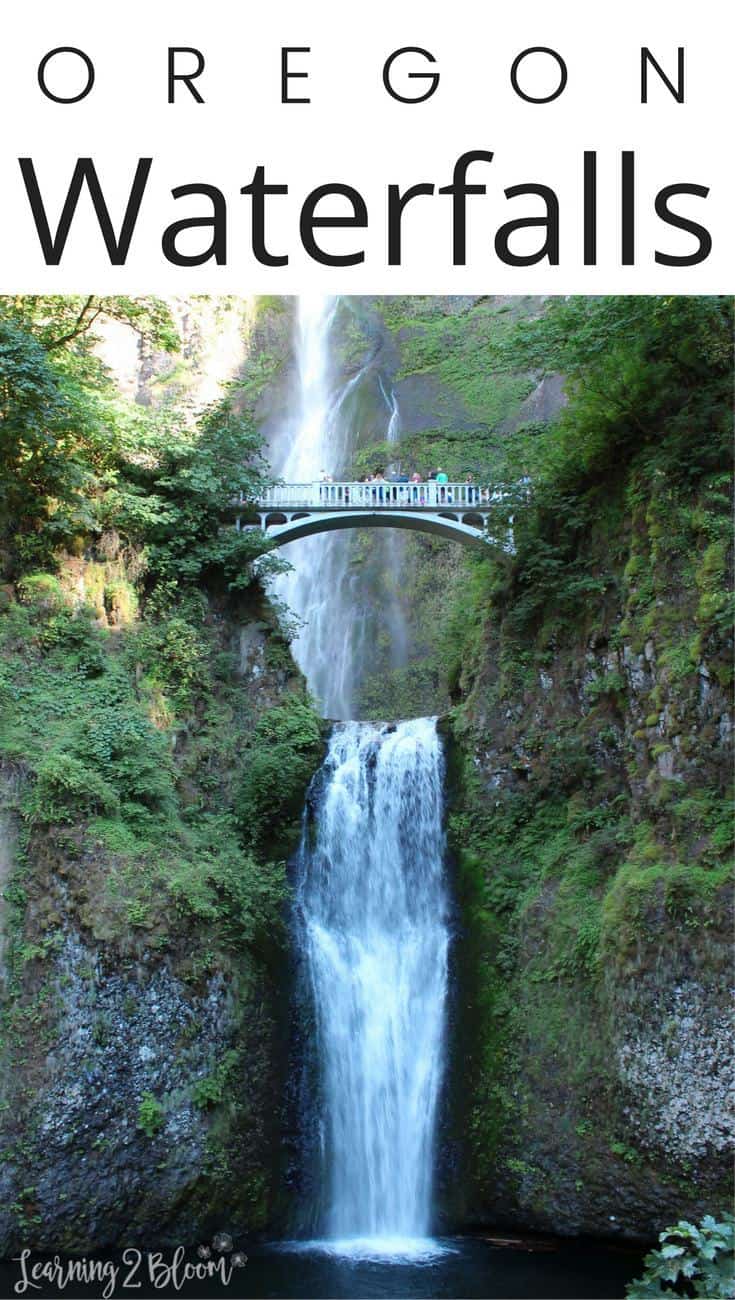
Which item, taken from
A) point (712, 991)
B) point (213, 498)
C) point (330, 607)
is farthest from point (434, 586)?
point (712, 991)

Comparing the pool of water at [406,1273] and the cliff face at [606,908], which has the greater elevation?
the cliff face at [606,908]

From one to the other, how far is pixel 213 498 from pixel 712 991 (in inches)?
466

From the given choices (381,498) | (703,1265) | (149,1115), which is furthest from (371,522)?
(703,1265)

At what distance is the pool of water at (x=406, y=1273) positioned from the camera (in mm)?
10453

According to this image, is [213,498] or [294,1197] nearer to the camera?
[294,1197]

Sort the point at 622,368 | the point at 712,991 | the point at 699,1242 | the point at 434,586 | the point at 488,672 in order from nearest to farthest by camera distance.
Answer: the point at 699,1242 → the point at 712,991 → the point at 622,368 → the point at 488,672 → the point at 434,586

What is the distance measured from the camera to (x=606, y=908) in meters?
12.6

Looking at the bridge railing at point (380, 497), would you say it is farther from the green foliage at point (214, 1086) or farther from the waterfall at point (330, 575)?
the green foliage at point (214, 1086)

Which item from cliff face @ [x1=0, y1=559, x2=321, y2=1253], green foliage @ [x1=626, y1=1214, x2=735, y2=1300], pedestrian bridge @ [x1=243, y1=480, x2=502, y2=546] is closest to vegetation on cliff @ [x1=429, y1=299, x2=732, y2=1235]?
pedestrian bridge @ [x1=243, y1=480, x2=502, y2=546]

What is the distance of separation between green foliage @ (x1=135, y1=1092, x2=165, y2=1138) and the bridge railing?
11.3 metres

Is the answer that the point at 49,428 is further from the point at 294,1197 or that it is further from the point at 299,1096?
the point at 294,1197

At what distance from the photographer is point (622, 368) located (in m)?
14.8

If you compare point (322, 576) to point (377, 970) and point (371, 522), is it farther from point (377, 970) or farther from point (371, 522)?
point (377, 970)

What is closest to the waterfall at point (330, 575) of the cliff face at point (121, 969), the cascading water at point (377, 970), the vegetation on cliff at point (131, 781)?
the vegetation on cliff at point (131, 781)
